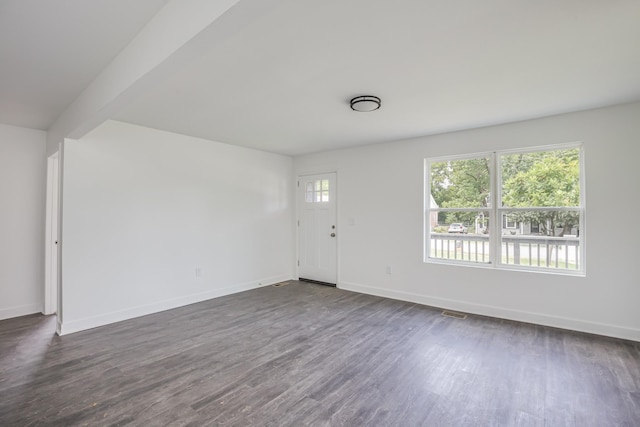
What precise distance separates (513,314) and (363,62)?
11.4 ft

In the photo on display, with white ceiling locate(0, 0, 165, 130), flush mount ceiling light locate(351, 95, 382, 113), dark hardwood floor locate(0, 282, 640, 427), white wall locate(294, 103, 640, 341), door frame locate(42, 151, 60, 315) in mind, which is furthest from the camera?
door frame locate(42, 151, 60, 315)

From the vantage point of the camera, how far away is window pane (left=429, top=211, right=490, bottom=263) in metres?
Result: 4.12

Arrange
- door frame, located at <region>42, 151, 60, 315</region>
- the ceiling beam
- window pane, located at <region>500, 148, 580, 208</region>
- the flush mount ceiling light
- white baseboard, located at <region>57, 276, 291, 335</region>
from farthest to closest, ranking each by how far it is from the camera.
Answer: door frame, located at <region>42, 151, 60, 315</region> → window pane, located at <region>500, 148, 580, 208</region> → white baseboard, located at <region>57, 276, 291, 335</region> → the flush mount ceiling light → the ceiling beam

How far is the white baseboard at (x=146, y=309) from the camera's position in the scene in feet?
11.3

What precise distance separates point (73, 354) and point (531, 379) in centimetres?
404

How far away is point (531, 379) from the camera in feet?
8.08

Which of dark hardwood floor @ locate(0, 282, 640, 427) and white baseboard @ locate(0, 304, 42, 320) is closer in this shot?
dark hardwood floor @ locate(0, 282, 640, 427)

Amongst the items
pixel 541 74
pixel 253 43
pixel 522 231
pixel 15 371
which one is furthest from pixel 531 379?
pixel 15 371

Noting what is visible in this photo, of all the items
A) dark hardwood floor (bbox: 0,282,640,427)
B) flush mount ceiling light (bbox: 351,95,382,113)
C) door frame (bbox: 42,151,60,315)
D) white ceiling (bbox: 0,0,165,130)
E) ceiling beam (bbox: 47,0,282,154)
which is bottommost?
dark hardwood floor (bbox: 0,282,640,427)

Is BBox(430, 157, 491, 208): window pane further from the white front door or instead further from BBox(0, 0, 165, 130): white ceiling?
BBox(0, 0, 165, 130): white ceiling

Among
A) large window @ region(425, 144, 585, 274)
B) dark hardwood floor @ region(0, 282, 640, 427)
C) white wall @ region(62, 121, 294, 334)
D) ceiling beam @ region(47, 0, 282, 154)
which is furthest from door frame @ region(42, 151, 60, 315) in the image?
large window @ region(425, 144, 585, 274)

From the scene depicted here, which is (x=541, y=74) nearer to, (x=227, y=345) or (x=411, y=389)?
(x=411, y=389)

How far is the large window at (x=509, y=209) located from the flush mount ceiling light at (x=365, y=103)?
1.88 m

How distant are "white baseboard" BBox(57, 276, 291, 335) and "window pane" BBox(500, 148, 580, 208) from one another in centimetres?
412
